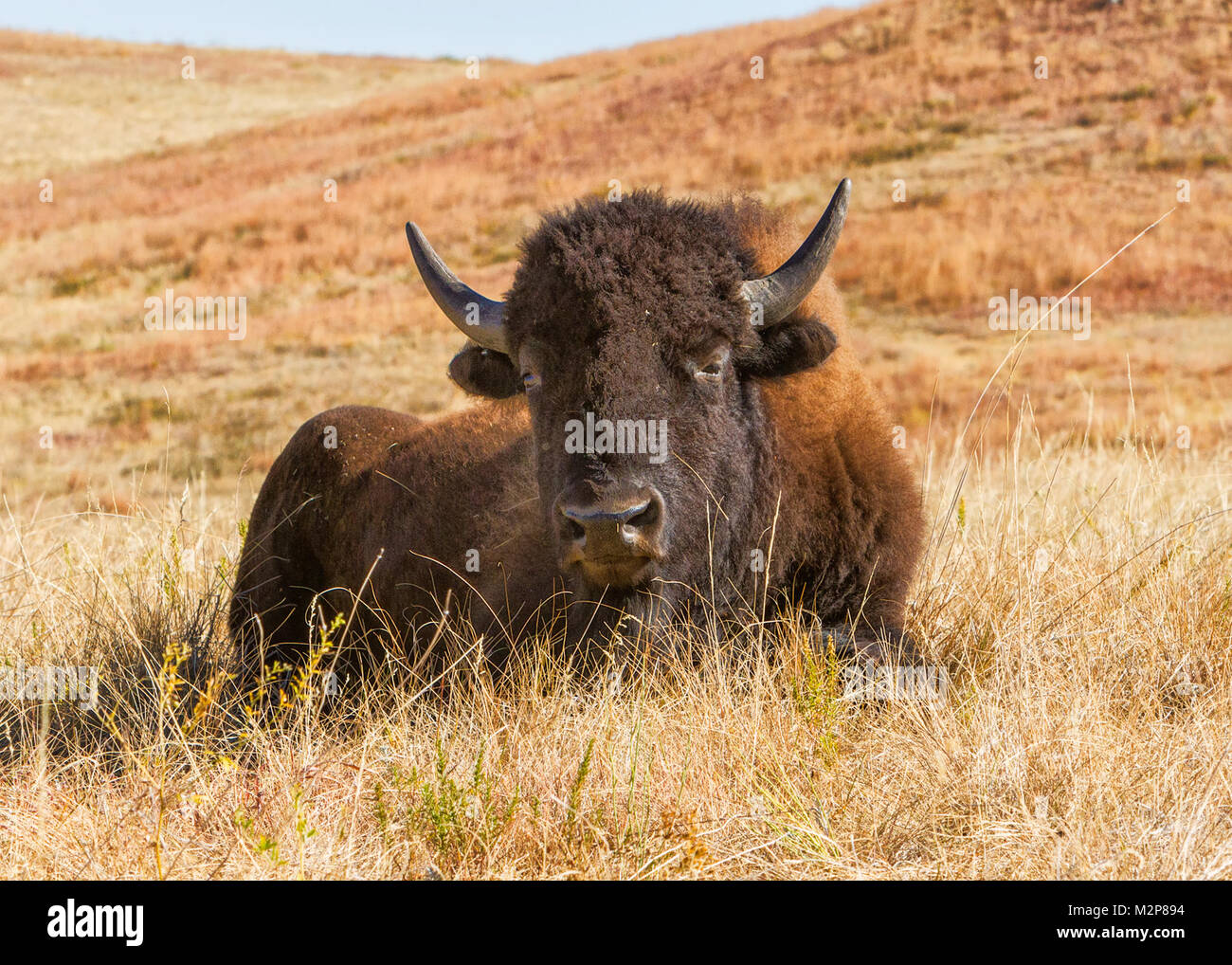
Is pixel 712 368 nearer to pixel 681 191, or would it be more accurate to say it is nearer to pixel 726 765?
pixel 726 765

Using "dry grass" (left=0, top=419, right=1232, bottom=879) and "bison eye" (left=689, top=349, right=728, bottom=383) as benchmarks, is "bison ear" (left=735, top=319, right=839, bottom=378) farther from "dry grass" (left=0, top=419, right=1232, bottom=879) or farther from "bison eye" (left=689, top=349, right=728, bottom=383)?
"dry grass" (left=0, top=419, right=1232, bottom=879)

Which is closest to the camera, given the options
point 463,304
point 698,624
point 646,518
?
point 646,518

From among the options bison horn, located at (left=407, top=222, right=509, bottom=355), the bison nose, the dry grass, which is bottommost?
the dry grass

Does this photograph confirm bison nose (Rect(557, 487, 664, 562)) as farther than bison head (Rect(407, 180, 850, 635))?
No

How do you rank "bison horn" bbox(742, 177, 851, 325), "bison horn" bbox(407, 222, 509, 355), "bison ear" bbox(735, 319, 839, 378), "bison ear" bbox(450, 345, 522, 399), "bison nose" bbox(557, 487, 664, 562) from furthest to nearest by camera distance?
"bison ear" bbox(450, 345, 522, 399) < "bison horn" bbox(407, 222, 509, 355) < "bison ear" bbox(735, 319, 839, 378) < "bison horn" bbox(742, 177, 851, 325) < "bison nose" bbox(557, 487, 664, 562)

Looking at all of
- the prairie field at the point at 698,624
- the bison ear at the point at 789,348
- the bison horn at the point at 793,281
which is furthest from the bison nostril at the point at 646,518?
the bison horn at the point at 793,281

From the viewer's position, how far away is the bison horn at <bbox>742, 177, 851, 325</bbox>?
4988 millimetres

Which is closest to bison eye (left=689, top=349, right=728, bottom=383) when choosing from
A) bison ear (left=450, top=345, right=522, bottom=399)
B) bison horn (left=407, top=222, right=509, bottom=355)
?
bison horn (left=407, top=222, right=509, bottom=355)

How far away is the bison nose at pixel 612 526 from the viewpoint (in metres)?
4.20

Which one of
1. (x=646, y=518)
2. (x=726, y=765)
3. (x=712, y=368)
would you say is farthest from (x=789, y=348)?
(x=726, y=765)

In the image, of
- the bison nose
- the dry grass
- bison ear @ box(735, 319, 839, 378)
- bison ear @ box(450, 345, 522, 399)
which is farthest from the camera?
bison ear @ box(450, 345, 522, 399)

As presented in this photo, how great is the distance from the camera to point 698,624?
5.06m

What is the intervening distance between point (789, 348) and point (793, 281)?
0.30 m

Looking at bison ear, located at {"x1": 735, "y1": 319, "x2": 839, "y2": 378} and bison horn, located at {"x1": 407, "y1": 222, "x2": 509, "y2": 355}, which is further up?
bison horn, located at {"x1": 407, "y1": 222, "x2": 509, "y2": 355}
